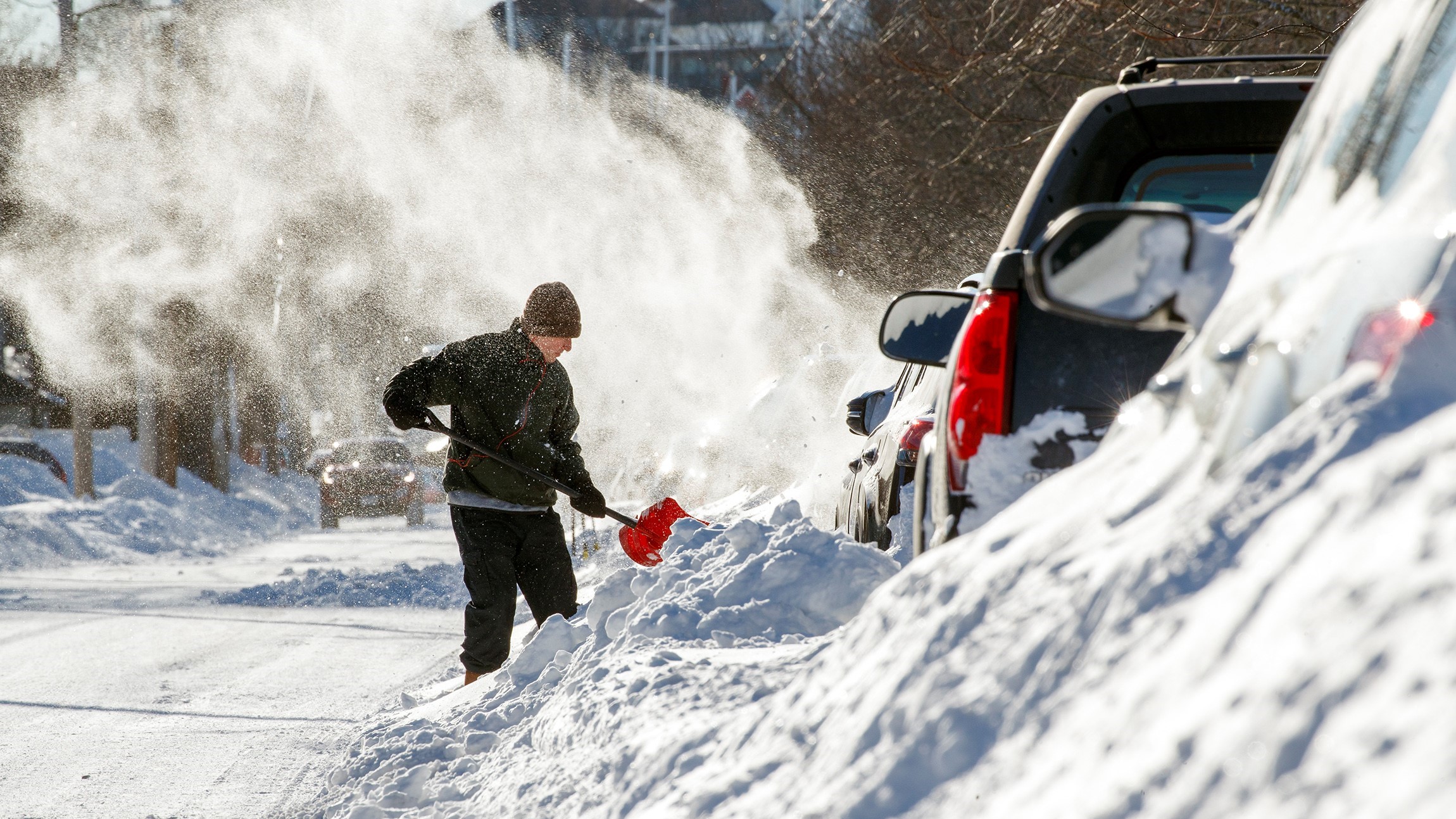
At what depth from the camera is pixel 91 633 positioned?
7.73m

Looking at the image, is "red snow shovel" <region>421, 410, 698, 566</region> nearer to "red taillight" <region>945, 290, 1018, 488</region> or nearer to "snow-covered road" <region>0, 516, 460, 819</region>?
"snow-covered road" <region>0, 516, 460, 819</region>

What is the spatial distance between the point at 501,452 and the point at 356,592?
16.9 ft

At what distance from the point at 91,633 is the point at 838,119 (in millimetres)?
12443

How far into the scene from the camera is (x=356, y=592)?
32.1 ft

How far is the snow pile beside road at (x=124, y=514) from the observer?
13125 mm

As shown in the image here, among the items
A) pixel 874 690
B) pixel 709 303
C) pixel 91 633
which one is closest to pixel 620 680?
pixel 874 690

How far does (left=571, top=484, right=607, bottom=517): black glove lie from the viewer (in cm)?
546

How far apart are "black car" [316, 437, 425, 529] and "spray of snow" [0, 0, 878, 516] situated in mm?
2802

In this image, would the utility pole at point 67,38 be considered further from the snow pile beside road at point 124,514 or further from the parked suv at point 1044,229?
the parked suv at point 1044,229

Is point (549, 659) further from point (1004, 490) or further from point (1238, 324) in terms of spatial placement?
point (1238, 324)

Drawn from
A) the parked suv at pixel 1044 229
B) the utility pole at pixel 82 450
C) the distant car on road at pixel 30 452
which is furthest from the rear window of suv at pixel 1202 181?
the distant car on road at pixel 30 452

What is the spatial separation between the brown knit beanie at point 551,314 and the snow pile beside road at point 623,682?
92 centimetres

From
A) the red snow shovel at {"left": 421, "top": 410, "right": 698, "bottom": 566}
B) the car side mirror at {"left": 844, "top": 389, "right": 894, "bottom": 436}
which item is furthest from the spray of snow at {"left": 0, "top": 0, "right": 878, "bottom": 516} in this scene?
the red snow shovel at {"left": 421, "top": 410, "right": 698, "bottom": 566}

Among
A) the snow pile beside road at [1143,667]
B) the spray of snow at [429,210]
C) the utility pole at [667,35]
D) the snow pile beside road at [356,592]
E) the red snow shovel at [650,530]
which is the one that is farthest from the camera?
the utility pole at [667,35]
